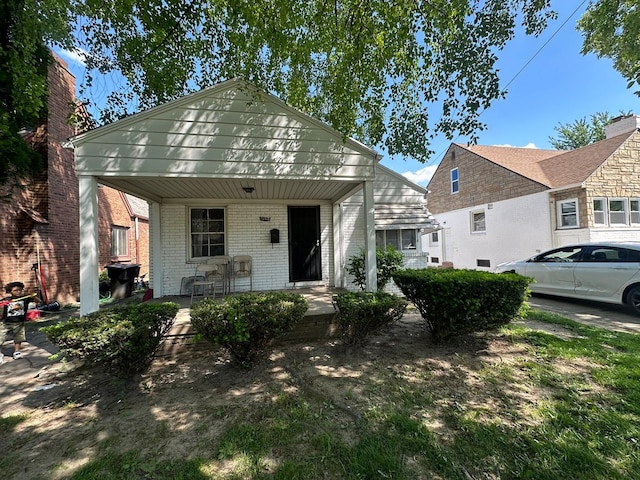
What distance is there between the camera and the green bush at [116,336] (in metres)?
2.83

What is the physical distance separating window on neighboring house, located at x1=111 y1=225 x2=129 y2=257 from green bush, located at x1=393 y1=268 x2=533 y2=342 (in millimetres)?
13176

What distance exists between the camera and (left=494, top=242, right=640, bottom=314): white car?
5941 mm

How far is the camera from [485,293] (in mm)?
3875

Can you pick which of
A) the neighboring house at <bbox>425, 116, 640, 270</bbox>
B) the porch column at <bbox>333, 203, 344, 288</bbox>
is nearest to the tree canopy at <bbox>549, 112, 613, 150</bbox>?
the neighboring house at <bbox>425, 116, 640, 270</bbox>

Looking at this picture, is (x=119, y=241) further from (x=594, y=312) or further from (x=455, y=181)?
(x=455, y=181)

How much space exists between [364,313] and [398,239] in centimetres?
476

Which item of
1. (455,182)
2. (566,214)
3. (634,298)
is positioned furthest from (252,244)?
(455,182)

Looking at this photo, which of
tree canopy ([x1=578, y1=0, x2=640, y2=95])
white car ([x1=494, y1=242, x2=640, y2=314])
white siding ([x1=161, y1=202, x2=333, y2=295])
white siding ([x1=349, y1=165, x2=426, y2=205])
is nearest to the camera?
tree canopy ([x1=578, y1=0, x2=640, y2=95])

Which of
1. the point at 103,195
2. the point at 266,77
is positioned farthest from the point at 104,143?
the point at 103,195

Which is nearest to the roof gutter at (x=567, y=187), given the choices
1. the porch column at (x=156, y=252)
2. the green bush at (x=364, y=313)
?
the green bush at (x=364, y=313)

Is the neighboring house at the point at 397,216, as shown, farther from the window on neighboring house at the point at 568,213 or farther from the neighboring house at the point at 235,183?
the window on neighboring house at the point at 568,213

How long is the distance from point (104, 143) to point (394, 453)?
558 centimetres

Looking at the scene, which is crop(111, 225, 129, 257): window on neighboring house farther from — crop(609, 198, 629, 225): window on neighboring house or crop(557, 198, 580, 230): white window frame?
crop(609, 198, 629, 225): window on neighboring house

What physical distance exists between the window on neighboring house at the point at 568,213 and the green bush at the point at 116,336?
14288mm
